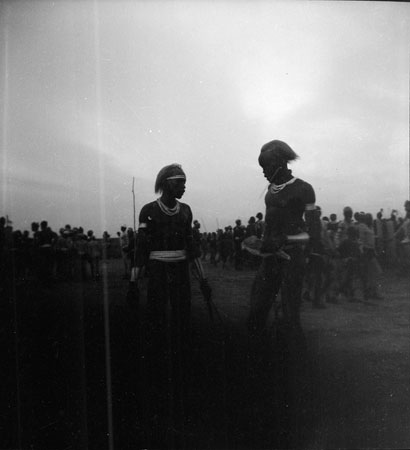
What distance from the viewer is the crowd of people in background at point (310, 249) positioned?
2.35 metres

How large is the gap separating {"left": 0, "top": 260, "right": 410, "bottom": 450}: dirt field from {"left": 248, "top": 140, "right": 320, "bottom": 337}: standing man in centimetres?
12

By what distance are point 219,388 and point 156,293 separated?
73 cm

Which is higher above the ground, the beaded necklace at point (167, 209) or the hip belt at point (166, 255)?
the beaded necklace at point (167, 209)

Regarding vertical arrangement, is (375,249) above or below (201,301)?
above

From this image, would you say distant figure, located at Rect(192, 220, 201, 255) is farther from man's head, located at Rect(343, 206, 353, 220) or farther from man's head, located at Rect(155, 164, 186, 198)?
man's head, located at Rect(343, 206, 353, 220)

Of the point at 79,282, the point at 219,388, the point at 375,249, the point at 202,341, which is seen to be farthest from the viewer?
the point at 375,249

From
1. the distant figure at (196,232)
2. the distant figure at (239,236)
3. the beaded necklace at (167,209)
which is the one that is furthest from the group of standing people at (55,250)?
the distant figure at (239,236)

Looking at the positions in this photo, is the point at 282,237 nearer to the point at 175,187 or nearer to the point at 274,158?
the point at 274,158

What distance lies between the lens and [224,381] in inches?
90.0

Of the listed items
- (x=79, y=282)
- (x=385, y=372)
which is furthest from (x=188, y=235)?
(x=385, y=372)

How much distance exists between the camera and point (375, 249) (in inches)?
117

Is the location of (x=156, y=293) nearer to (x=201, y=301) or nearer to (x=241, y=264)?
(x=201, y=301)

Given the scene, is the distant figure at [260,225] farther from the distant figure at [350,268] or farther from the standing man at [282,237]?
the distant figure at [350,268]

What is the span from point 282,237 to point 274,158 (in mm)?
533
